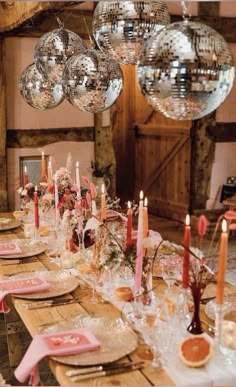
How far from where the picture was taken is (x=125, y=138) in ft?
26.2

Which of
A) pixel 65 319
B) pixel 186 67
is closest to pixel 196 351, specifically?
pixel 65 319

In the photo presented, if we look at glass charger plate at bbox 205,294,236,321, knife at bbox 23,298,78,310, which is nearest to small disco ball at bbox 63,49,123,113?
knife at bbox 23,298,78,310

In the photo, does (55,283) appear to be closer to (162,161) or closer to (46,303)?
→ (46,303)

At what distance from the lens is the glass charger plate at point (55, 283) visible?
2.32 m

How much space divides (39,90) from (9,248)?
119 cm

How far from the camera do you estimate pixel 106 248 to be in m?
2.47

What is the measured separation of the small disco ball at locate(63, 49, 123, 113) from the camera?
2.78 m

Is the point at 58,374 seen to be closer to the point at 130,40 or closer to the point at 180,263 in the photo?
the point at 180,263

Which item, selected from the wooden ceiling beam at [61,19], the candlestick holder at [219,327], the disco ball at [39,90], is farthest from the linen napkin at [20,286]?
the wooden ceiling beam at [61,19]

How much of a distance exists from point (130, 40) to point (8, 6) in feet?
9.31

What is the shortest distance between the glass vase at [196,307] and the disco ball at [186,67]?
588 millimetres

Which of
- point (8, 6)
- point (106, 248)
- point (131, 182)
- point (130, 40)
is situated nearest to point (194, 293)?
point (106, 248)

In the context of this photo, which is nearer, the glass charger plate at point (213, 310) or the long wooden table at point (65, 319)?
the long wooden table at point (65, 319)

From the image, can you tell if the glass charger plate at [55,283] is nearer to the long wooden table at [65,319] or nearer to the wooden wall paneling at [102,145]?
the long wooden table at [65,319]
